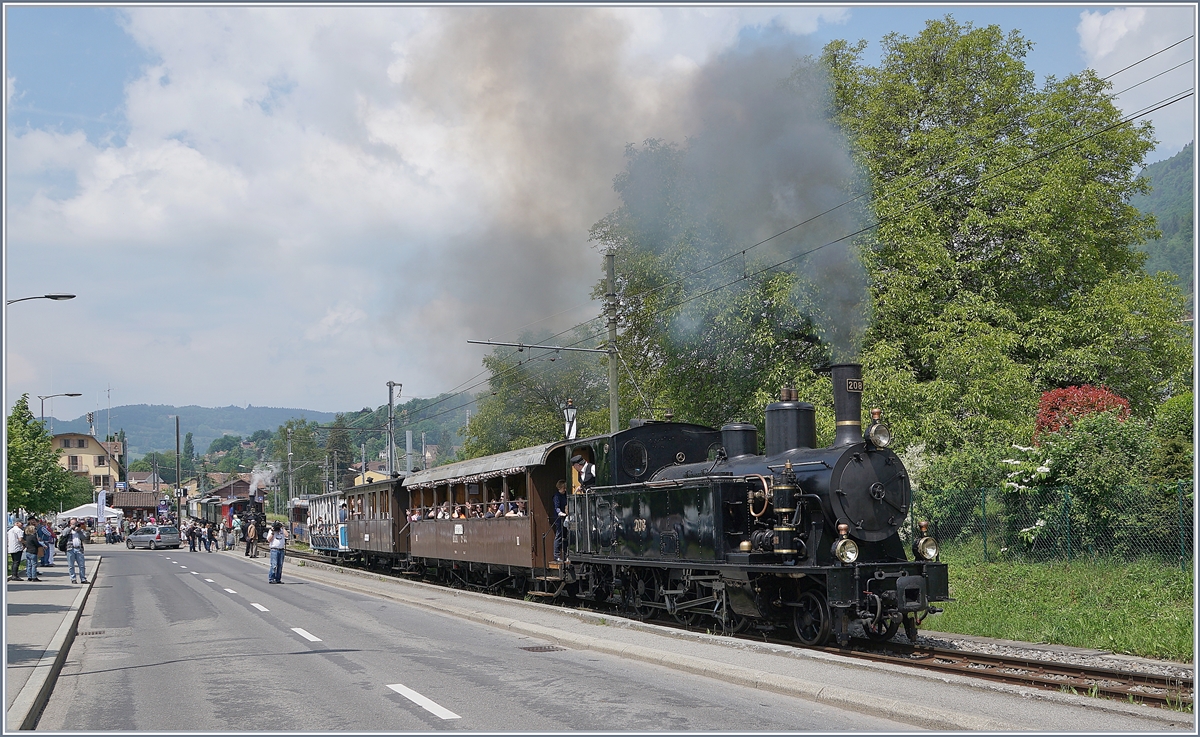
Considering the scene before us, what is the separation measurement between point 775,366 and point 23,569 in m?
23.7

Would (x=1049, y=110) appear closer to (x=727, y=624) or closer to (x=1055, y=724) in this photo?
(x=727, y=624)

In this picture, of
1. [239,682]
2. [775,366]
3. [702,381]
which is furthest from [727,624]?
[702,381]

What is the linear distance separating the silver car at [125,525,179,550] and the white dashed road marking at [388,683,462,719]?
55.5 meters

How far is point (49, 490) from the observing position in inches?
1501

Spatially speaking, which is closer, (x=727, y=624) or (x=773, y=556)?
(x=773, y=556)

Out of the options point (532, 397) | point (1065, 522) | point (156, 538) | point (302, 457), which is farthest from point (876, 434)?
point (302, 457)

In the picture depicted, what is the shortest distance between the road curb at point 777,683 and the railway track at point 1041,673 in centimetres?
207

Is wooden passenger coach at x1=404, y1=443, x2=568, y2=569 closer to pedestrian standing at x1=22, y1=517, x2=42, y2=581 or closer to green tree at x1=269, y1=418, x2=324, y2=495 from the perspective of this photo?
pedestrian standing at x1=22, y1=517, x2=42, y2=581

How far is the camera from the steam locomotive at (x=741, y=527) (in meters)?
11.8

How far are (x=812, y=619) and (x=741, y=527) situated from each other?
140 centimetres

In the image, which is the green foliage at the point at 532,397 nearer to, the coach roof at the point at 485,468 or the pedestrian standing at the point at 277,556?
the coach roof at the point at 485,468

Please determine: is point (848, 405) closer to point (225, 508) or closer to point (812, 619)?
point (812, 619)

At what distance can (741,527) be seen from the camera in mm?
12938

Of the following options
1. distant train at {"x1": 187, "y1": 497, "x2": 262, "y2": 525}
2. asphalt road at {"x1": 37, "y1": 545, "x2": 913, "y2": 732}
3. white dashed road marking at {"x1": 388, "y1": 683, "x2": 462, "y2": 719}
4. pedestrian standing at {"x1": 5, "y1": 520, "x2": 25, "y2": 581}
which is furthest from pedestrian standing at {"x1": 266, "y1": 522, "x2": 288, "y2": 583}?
distant train at {"x1": 187, "y1": 497, "x2": 262, "y2": 525}
